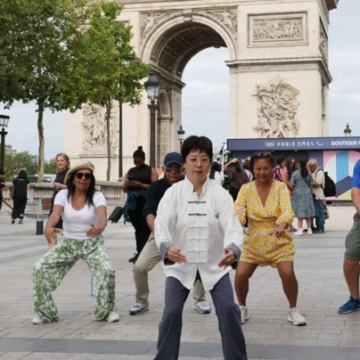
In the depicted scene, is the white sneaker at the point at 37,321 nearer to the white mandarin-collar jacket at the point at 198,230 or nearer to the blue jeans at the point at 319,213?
the white mandarin-collar jacket at the point at 198,230

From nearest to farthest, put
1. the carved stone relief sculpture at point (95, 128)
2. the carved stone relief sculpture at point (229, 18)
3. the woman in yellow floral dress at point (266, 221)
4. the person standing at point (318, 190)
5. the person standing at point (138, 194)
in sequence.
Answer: the woman in yellow floral dress at point (266, 221), the person standing at point (138, 194), the person standing at point (318, 190), the carved stone relief sculpture at point (229, 18), the carved stone relief sculpture at point (95, 128)

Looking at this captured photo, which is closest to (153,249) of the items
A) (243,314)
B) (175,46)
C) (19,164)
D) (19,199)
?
(243,314)

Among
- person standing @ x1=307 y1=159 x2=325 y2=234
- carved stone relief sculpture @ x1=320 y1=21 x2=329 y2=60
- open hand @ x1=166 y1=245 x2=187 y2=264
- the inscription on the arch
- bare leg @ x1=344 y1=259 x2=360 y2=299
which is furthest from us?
carved stone relief sculpture @ x1=320 y1=21 x2=329 y2=60

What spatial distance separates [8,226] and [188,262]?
57.9 feet

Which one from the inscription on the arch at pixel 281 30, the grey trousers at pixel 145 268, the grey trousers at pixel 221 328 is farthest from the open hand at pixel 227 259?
the inscription on the arch at pixel 281 30

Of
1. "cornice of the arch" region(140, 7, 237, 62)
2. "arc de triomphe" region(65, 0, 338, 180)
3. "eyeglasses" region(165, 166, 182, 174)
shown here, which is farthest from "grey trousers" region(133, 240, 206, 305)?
"cornice of the arch" region(140, 7, 237, 62)

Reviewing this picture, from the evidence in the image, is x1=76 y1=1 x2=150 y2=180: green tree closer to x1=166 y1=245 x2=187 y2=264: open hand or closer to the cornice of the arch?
the cornice of the arch

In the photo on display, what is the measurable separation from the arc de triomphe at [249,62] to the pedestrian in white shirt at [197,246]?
33704 mm

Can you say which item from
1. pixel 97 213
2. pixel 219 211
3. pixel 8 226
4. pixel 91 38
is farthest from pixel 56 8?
pixel 219 211

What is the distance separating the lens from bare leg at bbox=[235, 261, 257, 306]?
269 inches

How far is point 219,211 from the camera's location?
16.1ft

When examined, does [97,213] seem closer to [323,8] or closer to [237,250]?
[237,250]

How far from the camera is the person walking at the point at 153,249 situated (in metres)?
6.93

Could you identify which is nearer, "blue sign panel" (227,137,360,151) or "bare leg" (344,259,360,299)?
"bare leg" (344,259,360,299)
